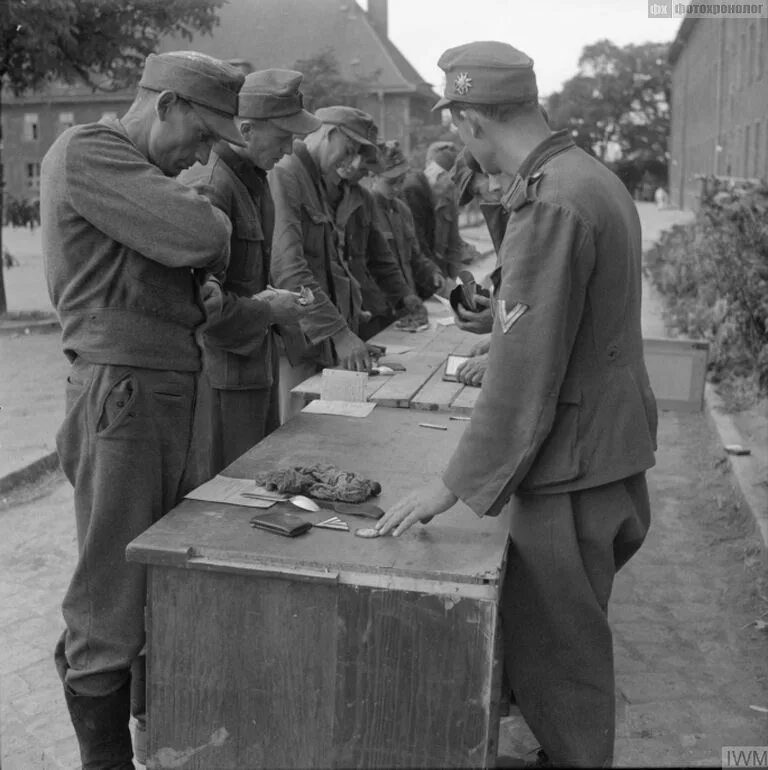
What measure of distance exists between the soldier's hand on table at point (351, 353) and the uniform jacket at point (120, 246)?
6.16ft

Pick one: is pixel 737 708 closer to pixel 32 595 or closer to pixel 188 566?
pixel 188 566

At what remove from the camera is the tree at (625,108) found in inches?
2933

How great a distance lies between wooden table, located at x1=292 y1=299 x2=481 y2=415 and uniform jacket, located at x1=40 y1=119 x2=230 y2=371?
144 cm

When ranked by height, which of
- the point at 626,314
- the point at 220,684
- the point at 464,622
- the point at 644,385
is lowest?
the point at 220,684

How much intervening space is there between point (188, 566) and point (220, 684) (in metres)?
0.31

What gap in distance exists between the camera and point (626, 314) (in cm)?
269

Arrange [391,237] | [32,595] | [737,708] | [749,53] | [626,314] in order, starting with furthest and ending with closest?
[749,53] → [391,237] → [32,595] → [737,708] → [626,314]

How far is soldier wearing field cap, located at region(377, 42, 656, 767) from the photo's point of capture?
8.32ft

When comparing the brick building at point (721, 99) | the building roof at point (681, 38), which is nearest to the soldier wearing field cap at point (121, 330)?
the brick building at point (721, 99)

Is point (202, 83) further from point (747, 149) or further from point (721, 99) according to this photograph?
point (721, 99)

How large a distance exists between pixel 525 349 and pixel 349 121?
2985 millimetres

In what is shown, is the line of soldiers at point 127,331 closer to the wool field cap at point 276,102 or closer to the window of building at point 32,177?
the wool field cap at point 276,102

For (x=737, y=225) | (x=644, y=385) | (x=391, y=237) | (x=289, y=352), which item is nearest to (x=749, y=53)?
(x=737, y=225)

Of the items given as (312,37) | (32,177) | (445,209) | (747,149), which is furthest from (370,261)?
(32,177)
